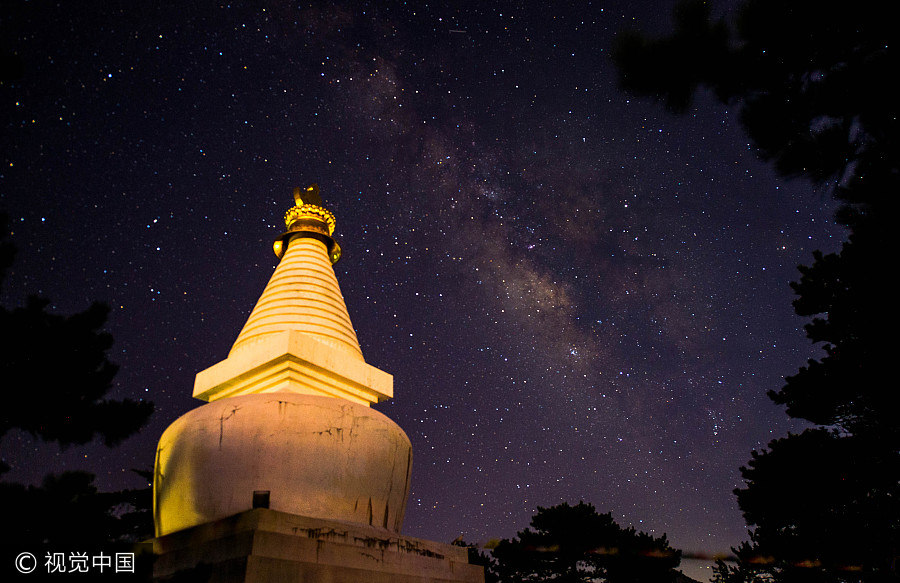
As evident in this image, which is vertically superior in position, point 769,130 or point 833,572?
point 769,130

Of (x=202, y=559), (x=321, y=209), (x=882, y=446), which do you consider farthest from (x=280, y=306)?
(x=882, y=446)

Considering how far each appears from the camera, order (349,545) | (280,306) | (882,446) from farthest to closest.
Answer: (882,446)
(280,306)
(349,545)

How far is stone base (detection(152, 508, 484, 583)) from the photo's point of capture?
612 centimetres

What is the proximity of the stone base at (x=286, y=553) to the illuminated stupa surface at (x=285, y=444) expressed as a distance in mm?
447

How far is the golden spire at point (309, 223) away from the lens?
12711mm

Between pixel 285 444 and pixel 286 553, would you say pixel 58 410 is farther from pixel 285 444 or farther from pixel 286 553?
pixel 286 553

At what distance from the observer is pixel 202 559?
6.55 metres

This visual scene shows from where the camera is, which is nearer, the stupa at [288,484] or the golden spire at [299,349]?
the stupa at [288,484]

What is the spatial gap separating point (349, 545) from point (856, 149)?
692cm

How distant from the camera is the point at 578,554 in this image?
2178 centimetres

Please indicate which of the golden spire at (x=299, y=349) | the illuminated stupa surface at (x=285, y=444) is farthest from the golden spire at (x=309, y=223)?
the illuminated stupa surface at (x=285, y=444)

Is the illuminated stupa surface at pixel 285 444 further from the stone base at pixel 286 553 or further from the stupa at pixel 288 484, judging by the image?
the stone base at pixel 286 553

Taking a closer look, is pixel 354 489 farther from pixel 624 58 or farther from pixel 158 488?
pixel 624 58

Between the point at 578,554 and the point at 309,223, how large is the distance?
1710cm
